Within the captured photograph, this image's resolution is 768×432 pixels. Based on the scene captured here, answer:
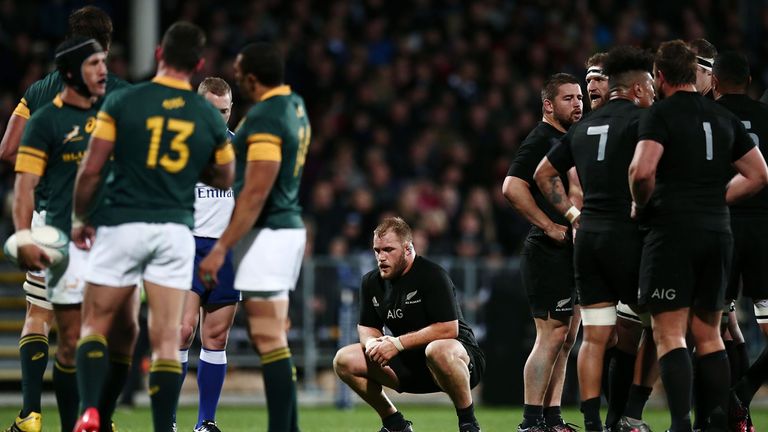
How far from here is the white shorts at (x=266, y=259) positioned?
695cm

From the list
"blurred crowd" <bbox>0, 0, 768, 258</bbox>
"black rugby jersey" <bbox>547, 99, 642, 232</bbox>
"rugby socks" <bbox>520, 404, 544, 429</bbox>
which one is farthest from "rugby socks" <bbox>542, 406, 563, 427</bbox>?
"blurred crowd" <bbox>0, 0, 768, 258</bbox>

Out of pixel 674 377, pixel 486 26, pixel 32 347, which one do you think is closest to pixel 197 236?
pixel 32 347

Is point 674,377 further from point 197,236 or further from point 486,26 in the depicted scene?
point 486,26

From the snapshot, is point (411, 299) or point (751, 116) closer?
point (751, 116)

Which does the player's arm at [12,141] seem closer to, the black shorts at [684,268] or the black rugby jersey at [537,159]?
the black rugby jersey at [537,159]

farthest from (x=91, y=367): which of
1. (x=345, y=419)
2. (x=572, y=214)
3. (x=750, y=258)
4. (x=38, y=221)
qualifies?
(x=345, y=419)

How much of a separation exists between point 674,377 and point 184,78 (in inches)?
136

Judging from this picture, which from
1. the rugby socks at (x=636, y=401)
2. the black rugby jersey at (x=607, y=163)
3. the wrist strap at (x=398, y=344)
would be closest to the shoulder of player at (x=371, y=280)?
the wrist strap at (x=398, y=344)

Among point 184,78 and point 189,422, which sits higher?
point 184,78

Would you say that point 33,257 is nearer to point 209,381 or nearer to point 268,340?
point 268,340

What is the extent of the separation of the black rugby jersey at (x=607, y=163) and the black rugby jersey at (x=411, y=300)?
1.37 meters

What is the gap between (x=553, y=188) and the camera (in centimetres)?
850

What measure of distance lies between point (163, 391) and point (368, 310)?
2661 millimetres

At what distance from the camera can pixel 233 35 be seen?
18578 millimetres
